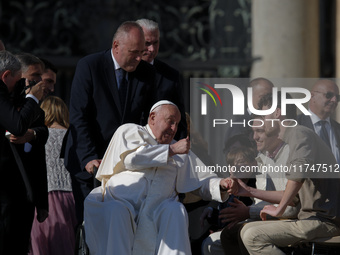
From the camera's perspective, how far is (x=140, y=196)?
23.8 ft

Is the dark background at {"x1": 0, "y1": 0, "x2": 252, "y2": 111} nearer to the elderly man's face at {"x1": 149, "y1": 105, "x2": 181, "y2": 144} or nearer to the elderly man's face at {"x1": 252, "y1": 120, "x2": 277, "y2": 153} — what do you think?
the elderly man's face at {"x1": 252, "y1": 120, "x2": 277, "y2": 153}

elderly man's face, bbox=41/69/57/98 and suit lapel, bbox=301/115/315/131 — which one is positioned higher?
elderly man's face, bbox=41/69/57/98

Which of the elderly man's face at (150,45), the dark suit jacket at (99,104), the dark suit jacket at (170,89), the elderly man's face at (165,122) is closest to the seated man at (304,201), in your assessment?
the elderly man's face at (165,122)

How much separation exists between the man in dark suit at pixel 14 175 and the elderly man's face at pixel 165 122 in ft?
2.76

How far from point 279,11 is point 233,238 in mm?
7653

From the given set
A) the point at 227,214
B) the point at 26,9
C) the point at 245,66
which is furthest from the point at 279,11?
the point at 227,214

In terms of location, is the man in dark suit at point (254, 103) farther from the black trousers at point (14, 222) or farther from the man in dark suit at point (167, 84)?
the black trousers at point (14, 222)

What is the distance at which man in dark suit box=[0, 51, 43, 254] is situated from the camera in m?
6.59

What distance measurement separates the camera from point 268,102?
7.49 meters

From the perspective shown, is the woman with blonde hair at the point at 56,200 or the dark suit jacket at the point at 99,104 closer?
the dark suit jacket at the point at 99,104

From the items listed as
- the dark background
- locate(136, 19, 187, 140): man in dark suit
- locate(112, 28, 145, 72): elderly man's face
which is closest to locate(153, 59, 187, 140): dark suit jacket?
locate(136, 19, 187, 140): man in dark suit

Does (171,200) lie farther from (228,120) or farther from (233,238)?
(228,120)

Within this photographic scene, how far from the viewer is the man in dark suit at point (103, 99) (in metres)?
7.57

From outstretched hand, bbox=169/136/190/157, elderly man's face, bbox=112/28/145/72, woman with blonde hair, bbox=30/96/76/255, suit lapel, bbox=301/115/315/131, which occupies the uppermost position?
elderly man's face, bbox=112/28/145/72
